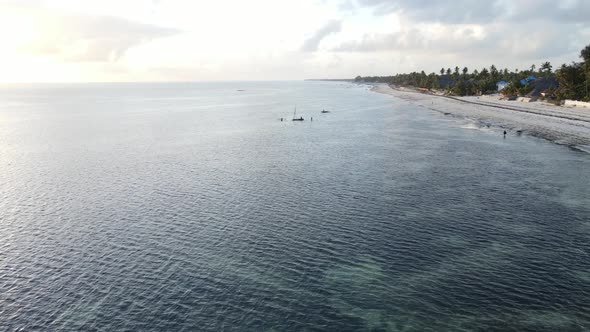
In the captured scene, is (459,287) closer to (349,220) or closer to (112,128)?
(349,220)

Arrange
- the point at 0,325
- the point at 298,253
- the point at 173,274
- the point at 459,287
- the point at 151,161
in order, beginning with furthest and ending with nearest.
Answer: the point at 151,161
the point at 298,253
the point at 173,274
the point at 459,287
the point at 0,325

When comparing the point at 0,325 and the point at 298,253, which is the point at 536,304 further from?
the point at 0,325

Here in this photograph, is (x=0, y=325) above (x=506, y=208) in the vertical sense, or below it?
below

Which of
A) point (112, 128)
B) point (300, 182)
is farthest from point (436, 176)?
point (112, 128)

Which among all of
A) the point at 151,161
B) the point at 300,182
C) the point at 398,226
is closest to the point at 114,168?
the point at 151,161

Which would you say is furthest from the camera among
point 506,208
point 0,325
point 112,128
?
point 112,128

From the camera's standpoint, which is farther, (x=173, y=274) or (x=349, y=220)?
(x=349, y=220)
